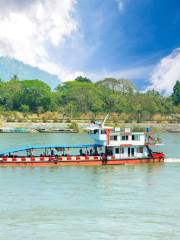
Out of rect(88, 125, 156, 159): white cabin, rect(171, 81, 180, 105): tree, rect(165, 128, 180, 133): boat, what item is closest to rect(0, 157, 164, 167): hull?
rect(88, 125, 156, 159): white cabin

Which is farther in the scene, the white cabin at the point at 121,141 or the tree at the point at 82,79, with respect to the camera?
the tree at the point at 82,79

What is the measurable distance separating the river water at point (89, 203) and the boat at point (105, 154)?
1979 mm

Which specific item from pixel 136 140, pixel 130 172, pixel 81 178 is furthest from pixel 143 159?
pixel 81 178

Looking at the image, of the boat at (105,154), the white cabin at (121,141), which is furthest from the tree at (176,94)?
the white cabin at (121,141)

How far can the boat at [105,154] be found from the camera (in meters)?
46.6

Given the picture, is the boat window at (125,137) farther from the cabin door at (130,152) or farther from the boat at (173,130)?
the boat at (173,130)

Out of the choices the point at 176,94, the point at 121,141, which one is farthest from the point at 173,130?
the point at 121,141

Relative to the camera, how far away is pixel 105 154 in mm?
48031

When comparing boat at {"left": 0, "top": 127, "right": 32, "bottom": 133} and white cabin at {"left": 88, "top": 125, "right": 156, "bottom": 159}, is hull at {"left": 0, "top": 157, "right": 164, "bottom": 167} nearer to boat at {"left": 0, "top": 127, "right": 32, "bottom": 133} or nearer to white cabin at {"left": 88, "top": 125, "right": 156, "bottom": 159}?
white cabin at {"left": 88, "top": 125, "right": 156, "bottom": 159}

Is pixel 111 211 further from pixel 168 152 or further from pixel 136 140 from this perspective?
pixel 168 152

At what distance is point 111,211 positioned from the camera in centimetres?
2973

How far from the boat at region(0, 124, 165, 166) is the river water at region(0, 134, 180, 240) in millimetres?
1979

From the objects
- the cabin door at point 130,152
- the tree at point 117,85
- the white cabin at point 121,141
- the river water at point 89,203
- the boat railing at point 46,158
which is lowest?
the river water at point 89,203

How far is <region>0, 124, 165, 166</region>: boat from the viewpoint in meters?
46.6
